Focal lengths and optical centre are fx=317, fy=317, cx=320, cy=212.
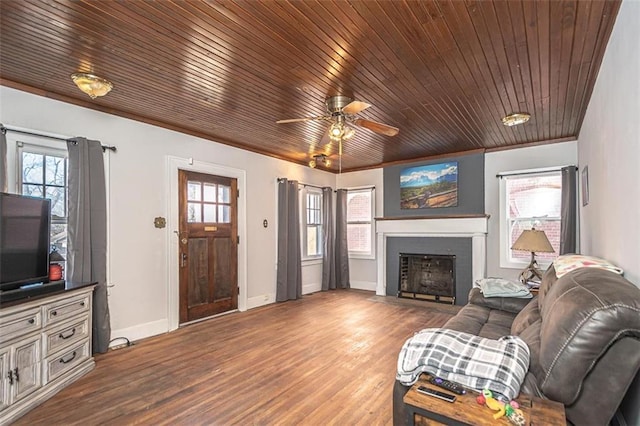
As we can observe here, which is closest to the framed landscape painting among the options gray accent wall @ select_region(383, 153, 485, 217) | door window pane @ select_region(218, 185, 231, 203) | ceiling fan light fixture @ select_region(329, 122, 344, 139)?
gray accent wall @ select_region(383, 153, 485, 217)

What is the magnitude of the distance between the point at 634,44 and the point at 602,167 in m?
1.27

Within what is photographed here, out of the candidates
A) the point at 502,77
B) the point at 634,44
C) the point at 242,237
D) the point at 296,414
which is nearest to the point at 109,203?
the point at 242,237

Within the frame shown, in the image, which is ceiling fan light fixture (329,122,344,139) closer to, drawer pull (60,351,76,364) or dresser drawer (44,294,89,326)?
dresser drawer (44,294,89,326)

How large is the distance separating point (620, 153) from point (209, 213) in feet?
14.1

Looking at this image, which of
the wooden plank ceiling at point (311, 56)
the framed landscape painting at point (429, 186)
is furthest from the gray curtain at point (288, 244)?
the framed landscape painting at point (429, 186)

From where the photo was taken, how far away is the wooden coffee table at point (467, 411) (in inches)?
44.2

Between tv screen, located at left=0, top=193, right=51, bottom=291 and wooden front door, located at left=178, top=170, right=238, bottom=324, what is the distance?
5.05 ft

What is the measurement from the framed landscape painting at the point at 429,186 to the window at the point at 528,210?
2.54 feet

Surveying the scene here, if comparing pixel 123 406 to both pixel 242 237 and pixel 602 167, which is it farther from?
pixel 602 167

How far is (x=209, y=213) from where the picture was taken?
452 centimetres

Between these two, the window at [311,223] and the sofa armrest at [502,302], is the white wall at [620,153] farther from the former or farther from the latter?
the window at [311,223]

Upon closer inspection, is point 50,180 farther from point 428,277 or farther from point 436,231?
point 428,277

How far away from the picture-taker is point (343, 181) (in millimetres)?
6980

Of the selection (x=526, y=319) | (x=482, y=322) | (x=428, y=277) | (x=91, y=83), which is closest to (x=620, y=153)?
(x=526, y=319)
